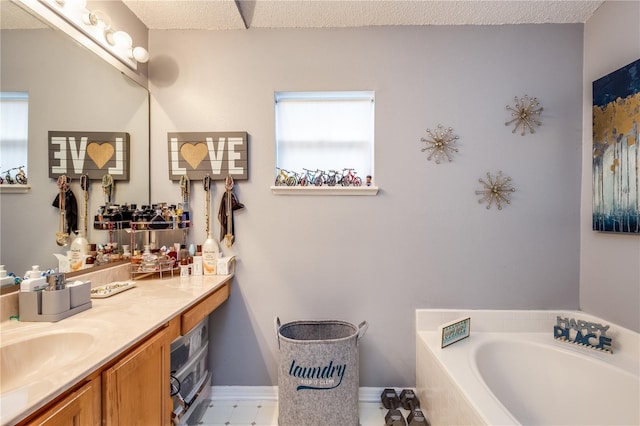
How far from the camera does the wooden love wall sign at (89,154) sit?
1191 millimetres

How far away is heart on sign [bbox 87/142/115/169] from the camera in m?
1.36

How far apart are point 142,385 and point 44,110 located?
1.15 metres

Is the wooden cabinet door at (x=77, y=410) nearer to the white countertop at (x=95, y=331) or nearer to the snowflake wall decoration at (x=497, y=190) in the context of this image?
the white countertop at (x=95, y=331)

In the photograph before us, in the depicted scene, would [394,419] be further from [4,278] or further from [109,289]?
[4,278]

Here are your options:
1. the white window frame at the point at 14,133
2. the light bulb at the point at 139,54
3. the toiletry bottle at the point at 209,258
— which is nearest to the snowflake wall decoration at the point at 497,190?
the toiletry bottle at the point at 209,258

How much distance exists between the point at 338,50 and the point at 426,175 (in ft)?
3.17

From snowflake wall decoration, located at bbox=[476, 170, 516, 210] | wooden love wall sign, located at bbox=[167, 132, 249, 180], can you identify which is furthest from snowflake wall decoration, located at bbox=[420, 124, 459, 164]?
wooden love wall sign, located at bbox=[167, 132, 249, 180]

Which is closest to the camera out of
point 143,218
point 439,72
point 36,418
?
point 36,418

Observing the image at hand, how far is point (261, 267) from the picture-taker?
175cm

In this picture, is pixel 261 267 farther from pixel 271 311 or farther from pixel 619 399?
pixel 619 399

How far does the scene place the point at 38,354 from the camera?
0.88m

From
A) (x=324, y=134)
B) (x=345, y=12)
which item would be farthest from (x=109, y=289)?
(x=345, y=12)

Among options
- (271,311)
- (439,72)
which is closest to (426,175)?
(439,72)

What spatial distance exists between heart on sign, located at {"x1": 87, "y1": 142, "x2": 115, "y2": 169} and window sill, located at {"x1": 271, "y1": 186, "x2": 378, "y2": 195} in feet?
2.89
